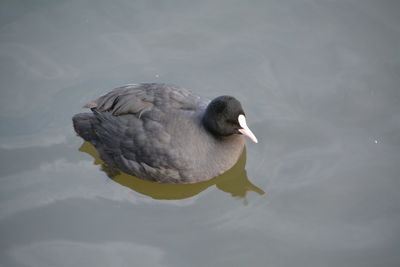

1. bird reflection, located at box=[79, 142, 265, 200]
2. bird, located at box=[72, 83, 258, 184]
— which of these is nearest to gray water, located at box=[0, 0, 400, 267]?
bird reflection, located at box=[79, 142, 265, 200]

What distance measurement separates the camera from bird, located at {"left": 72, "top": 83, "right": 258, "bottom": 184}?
19.5 feet

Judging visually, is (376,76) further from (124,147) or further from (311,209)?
(124,147)

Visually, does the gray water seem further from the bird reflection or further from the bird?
the bird

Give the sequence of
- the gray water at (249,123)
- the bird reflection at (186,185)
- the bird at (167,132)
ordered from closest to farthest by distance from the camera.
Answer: the gray water at (249,123) → the bird at (167,132) → the bird reflection at (186,185)

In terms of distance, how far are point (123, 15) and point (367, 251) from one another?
4.97 m

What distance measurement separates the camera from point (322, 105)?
7.03 meters

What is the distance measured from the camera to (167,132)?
19.6 ft

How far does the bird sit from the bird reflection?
0.55 ft

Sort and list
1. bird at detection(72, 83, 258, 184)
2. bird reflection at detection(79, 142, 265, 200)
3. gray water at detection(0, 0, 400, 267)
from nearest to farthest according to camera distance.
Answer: gray water at detection(0, 0, 400, 267) → bird at detection(72, 83, 258, 184) → bird reflection at detection(79, 142, 265, 200)

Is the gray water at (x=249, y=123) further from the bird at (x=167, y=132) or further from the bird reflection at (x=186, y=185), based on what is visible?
the bird at (x=167, y=132)

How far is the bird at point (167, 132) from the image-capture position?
5.95m

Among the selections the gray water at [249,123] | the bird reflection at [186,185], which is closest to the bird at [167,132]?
the bird reflection at [186,185]

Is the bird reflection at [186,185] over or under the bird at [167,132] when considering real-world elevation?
under

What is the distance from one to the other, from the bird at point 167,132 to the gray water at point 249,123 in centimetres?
37
